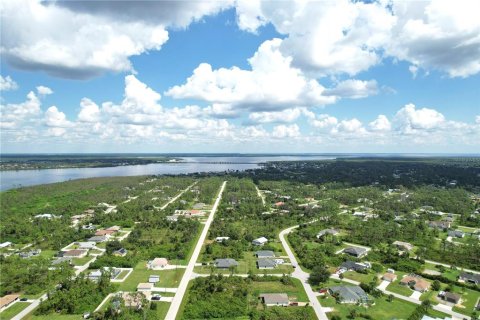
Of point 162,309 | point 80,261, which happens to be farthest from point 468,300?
point 80,261

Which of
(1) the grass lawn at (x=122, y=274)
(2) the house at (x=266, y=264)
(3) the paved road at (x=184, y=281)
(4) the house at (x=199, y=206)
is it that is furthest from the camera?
(4) the house at (x=199, y=206)

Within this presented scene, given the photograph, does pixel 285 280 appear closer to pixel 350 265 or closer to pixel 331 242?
pixel 350 265

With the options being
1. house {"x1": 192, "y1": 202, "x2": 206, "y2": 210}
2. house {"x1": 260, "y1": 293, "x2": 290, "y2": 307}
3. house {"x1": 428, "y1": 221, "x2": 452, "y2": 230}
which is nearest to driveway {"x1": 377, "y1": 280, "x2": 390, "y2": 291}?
house {"x1": 260, "y1": 293, "x2": 290, "y2": 307}

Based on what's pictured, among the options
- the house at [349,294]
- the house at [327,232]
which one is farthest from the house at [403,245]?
the house at [349,294]

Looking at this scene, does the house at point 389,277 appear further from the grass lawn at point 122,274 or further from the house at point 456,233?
the grass lawn at point 122,274

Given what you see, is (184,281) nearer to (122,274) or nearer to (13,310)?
(122,274)

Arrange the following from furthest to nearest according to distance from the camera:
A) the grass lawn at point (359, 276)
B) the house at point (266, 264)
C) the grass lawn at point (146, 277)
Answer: the house at point (266, 264)
the grass lawn at point (359, 276)
the grass lawn at point (146, 277)

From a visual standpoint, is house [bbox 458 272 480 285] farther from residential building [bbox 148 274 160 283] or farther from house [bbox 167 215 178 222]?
house [bbox 167 215 178 222]

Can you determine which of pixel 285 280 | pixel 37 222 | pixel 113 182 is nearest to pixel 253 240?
pixel 285 280
